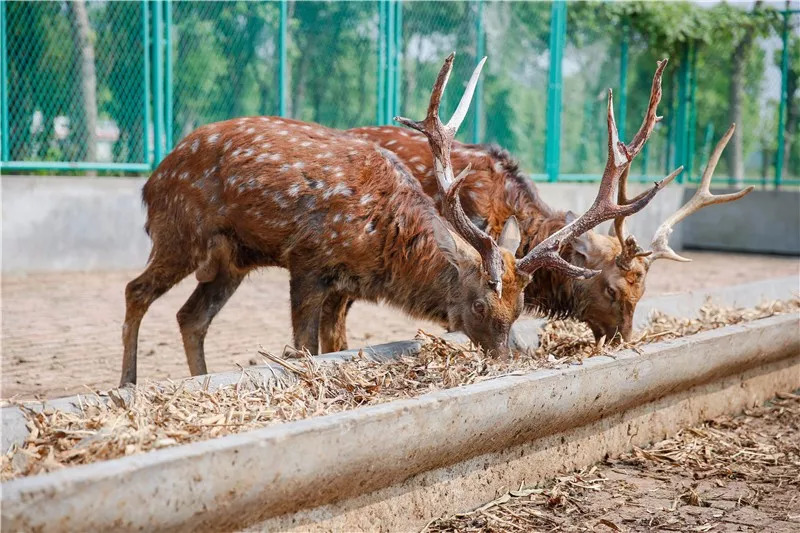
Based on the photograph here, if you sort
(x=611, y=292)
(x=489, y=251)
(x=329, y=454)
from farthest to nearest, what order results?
(x=611, y=292) → (x=489, y=251) → (x=329, y=454)

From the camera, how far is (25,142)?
10000 mm

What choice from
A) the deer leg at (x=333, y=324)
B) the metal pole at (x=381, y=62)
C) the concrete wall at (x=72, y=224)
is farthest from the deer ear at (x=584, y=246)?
the metal pole at (x=381, y=62)

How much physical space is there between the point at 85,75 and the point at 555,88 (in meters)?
6.35

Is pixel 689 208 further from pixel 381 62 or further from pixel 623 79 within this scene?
pixel 623 79

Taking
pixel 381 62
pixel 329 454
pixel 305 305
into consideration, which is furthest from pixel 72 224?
pixel 329 454

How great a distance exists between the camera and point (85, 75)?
408 inches

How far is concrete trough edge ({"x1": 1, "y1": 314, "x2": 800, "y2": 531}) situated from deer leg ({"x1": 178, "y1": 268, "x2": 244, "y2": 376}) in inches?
88.8

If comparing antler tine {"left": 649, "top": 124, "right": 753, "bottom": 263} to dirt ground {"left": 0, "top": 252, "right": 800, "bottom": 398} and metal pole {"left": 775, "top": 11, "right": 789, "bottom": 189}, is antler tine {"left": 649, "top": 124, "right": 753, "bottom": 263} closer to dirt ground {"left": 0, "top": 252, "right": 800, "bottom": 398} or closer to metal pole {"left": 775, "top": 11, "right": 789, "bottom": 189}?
dirt ground {"left": 0, "top": 252, "right": 800, "bottom": 398}

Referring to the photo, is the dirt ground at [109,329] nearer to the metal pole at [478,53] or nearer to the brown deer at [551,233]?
the brown deer at [551,233]

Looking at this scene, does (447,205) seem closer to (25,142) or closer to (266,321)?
(266,321)

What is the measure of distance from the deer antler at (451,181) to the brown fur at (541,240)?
533 mm

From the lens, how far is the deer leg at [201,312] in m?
5.64

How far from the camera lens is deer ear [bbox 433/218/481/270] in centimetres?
499

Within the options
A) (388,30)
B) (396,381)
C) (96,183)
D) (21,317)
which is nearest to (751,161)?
(388,30)
